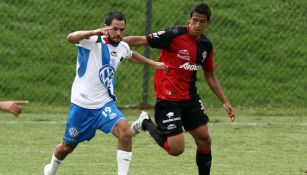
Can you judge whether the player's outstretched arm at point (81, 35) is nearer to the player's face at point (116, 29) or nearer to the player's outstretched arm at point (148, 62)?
the player's face at point (116, 29)

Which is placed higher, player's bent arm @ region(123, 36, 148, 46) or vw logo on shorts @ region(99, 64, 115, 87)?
player's bent arm @ region(123, 36, 148, 46)

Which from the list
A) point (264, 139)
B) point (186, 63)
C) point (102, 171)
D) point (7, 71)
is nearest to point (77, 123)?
point (102, 171)

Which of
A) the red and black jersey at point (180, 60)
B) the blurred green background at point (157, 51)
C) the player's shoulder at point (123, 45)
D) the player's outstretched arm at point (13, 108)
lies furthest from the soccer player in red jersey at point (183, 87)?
the blurred green background at point (157, 51)

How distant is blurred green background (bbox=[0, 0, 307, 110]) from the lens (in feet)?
48.0

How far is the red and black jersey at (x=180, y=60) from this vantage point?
8.98m

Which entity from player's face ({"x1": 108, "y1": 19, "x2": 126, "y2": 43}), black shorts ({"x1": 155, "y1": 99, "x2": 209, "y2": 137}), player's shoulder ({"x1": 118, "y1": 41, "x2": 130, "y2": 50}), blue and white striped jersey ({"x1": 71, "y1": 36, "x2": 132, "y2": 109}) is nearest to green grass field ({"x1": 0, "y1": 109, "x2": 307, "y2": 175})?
black shorts ({"x1": 155, "y1": 99, "x2": 209, "y2": 137})

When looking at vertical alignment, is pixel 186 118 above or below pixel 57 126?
above

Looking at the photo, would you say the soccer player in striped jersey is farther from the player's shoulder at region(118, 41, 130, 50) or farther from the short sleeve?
the player's shoulder at region(118, 41, 130, 50)

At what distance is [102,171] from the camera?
8.96 m

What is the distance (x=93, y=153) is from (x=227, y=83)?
525 centimetres

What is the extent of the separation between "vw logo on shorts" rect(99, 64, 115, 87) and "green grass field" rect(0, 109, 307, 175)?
97cm

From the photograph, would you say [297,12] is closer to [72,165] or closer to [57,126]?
[57,126]

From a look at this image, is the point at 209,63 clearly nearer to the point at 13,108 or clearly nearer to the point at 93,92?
the point at 93,92

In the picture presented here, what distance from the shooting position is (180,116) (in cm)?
893
